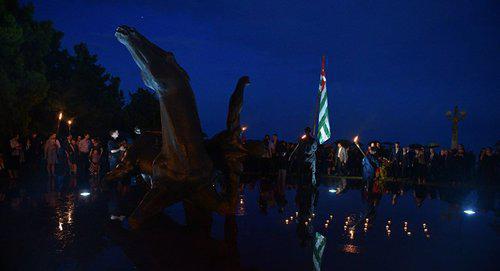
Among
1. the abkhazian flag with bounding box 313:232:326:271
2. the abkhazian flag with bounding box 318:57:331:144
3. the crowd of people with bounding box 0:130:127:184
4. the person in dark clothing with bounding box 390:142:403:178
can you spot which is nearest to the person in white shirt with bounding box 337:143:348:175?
the person in dark clothing with bounding box 390:142:403:178

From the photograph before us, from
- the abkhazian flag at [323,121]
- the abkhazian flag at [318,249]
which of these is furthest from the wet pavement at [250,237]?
the abkhazian flag at [323,121]

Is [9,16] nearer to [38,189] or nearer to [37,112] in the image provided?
[37,112]

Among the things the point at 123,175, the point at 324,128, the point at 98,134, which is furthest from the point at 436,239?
the point at 98,134

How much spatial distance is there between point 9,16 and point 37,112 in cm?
628

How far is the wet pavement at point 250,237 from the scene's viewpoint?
16.5 ft

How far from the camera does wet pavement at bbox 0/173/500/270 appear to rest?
16.5 feet

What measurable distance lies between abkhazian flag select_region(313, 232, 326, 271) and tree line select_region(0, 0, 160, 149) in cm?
488

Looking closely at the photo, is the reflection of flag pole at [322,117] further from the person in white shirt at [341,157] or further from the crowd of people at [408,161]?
the person in white shirt at [341,157]

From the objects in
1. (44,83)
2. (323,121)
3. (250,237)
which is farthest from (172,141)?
(44,83)

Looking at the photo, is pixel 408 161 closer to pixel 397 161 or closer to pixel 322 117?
pixel 397 161

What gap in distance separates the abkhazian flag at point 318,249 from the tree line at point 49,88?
488cm

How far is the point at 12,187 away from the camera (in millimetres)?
12633

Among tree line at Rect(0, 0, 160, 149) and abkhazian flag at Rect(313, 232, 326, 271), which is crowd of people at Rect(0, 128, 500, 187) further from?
abkhazian flag at Rect(313, 232, 326, 271)

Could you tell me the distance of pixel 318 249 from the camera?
5699 millimetres
